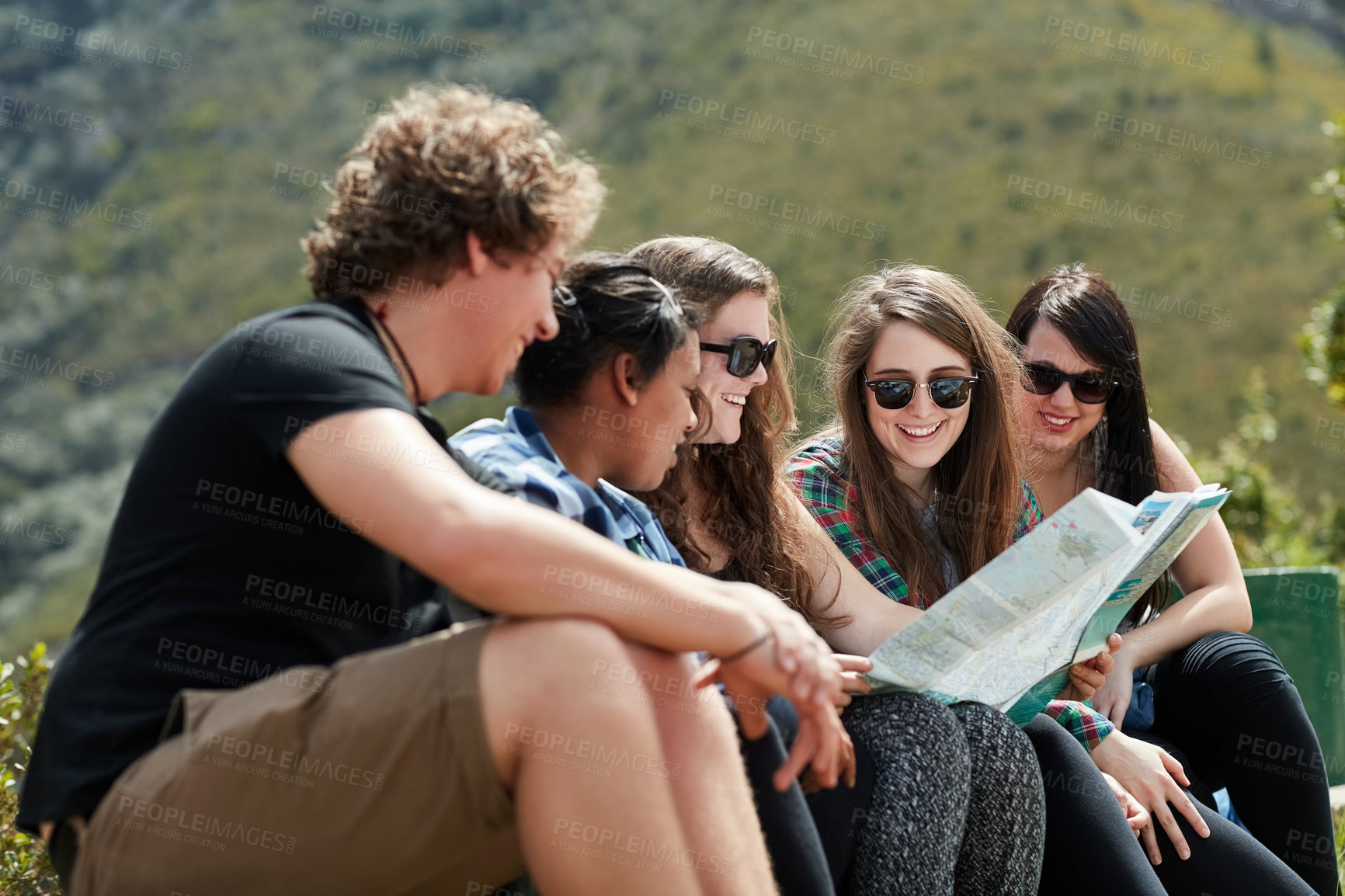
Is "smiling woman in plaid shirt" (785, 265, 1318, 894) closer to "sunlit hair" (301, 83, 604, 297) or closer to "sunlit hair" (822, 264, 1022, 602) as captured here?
"sunlit hair" (822, 264, 1022, 602)

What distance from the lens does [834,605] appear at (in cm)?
276

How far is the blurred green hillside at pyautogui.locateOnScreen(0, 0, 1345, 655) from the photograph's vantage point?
2550 centimetres

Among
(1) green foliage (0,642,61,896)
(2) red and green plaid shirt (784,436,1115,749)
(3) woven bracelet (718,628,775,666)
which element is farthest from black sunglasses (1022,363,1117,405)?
(1) green foliage (0,642,61,896)

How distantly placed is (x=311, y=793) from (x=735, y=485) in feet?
4.94

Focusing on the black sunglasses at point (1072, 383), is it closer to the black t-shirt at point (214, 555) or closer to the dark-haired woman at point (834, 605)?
the dark-haired woman at point (834, 605)

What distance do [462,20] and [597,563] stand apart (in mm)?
44784

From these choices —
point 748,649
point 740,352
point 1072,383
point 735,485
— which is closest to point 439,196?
point 748,649

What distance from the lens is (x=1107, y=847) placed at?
90.8 inches

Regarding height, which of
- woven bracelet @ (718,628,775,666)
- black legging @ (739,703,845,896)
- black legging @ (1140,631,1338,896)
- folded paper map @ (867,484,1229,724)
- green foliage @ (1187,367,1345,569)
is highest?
woven bracelet @ (718,628,775,666)

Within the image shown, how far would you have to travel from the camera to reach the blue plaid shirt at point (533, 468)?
196cm

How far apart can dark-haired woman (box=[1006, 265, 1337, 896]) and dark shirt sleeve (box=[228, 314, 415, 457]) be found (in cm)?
188

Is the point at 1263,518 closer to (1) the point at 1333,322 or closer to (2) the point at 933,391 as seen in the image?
(1) the point at 1333,322

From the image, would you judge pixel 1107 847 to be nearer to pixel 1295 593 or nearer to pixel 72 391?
pixel 1295 593

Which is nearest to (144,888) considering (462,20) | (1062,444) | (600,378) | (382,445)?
(382,445)
